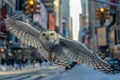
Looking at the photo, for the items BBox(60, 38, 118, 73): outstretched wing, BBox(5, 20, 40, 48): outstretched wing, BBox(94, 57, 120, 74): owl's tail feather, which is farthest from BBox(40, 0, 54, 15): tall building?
BBox(94, 57, 120, 74): owl's tail feather

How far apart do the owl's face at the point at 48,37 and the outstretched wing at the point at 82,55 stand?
→ 255mm

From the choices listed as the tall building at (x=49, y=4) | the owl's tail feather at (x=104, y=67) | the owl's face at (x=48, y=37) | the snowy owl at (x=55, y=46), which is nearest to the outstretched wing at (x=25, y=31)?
the snowy owl at (x=55, y=46)

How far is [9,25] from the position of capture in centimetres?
1241

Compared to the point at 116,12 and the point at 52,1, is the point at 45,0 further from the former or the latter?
the point at 116,12

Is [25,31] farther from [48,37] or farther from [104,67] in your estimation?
[104,67]

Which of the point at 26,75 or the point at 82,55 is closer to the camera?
the point at 82,55

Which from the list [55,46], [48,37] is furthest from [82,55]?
[48,37]

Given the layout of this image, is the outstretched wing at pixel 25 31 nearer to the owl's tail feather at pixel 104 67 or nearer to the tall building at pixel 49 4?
the owl's tail feather at pixel 104 67

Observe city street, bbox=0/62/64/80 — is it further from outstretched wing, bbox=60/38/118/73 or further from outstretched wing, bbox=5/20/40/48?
outstretched wing, bbox=60/38/118/73

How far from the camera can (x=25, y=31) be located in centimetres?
1234

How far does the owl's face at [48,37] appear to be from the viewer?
11.5 m

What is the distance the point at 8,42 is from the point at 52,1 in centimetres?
9108

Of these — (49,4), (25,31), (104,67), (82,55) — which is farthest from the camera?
(49,4)

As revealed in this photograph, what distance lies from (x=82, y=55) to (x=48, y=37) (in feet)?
5.34
